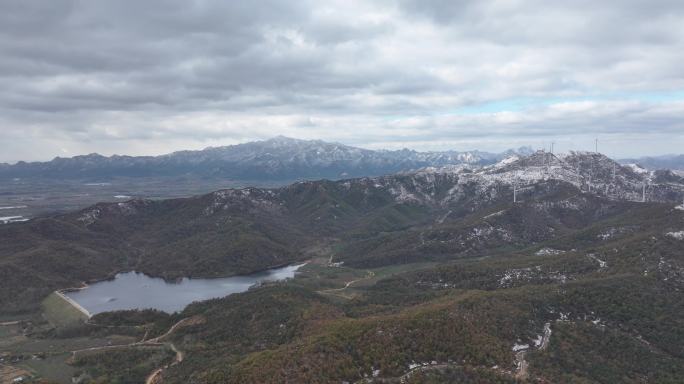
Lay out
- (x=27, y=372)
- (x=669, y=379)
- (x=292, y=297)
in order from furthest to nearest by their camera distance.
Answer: (x=292, y=297) → (x=27, y=372) → (x=669, y=379)

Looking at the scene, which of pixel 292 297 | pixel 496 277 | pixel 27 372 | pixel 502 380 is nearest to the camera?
pixel 502 380

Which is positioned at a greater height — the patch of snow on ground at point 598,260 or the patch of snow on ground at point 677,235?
the patch of snow on ground at point 677,235

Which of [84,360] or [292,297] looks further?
[292,297]

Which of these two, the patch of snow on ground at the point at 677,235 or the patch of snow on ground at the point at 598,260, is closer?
the patch of snow on ground at the point at 598,260

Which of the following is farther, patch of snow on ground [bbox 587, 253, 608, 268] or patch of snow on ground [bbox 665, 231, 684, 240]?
patch of snow on ground [bbox 665, 231, 684, 240]

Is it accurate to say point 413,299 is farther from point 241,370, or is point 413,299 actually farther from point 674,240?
point 674,240

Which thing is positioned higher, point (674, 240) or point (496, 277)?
point (674, 240)

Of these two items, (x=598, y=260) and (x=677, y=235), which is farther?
(x=677, y=235)

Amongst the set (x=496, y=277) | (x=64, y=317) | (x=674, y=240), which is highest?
(x=674, y=240)

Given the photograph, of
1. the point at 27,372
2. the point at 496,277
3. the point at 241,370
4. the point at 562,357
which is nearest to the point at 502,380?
the point at 562,357

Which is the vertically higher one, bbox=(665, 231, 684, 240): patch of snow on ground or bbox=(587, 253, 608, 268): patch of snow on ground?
bbox=(665, 231, 684, 240): patch of snow on ground

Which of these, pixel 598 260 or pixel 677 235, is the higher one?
pixel 677 235
